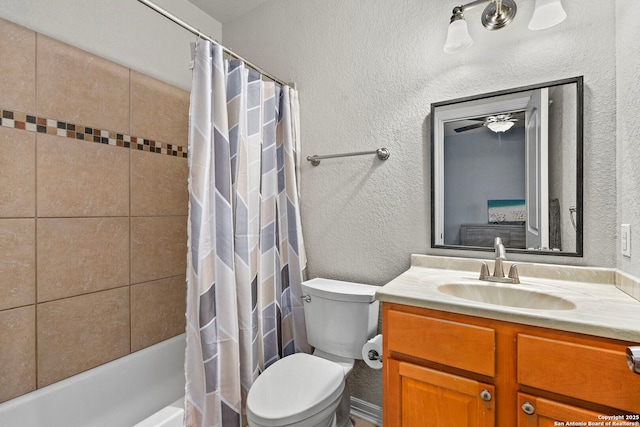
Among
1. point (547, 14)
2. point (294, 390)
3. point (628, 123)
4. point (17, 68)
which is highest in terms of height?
point (547, 14)

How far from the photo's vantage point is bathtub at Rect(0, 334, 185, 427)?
134 centimetres

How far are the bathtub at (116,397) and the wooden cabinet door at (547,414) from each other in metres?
1.53

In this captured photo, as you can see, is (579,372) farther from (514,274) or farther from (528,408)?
(514,274)

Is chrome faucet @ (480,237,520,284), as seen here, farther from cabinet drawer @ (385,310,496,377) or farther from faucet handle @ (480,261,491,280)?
cabinet drawer @ (385,310,496,377)

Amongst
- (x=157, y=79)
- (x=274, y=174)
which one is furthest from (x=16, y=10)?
(x=274, y=174)

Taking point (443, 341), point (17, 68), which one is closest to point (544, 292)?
point (443, 341)

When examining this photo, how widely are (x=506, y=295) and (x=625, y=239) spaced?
1.52ft

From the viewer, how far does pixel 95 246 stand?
62.6 inches

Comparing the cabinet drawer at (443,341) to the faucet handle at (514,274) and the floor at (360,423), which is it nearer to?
the faucet handle at (514,274)

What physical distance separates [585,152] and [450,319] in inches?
37.2

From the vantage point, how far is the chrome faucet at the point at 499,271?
1.26m

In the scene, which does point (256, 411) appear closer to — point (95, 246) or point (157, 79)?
point (95, 246)

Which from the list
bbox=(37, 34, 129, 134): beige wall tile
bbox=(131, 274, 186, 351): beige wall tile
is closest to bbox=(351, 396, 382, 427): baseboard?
bbox=(131, 274, 186, 351): beige wall tile

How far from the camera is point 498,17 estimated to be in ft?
4.32
